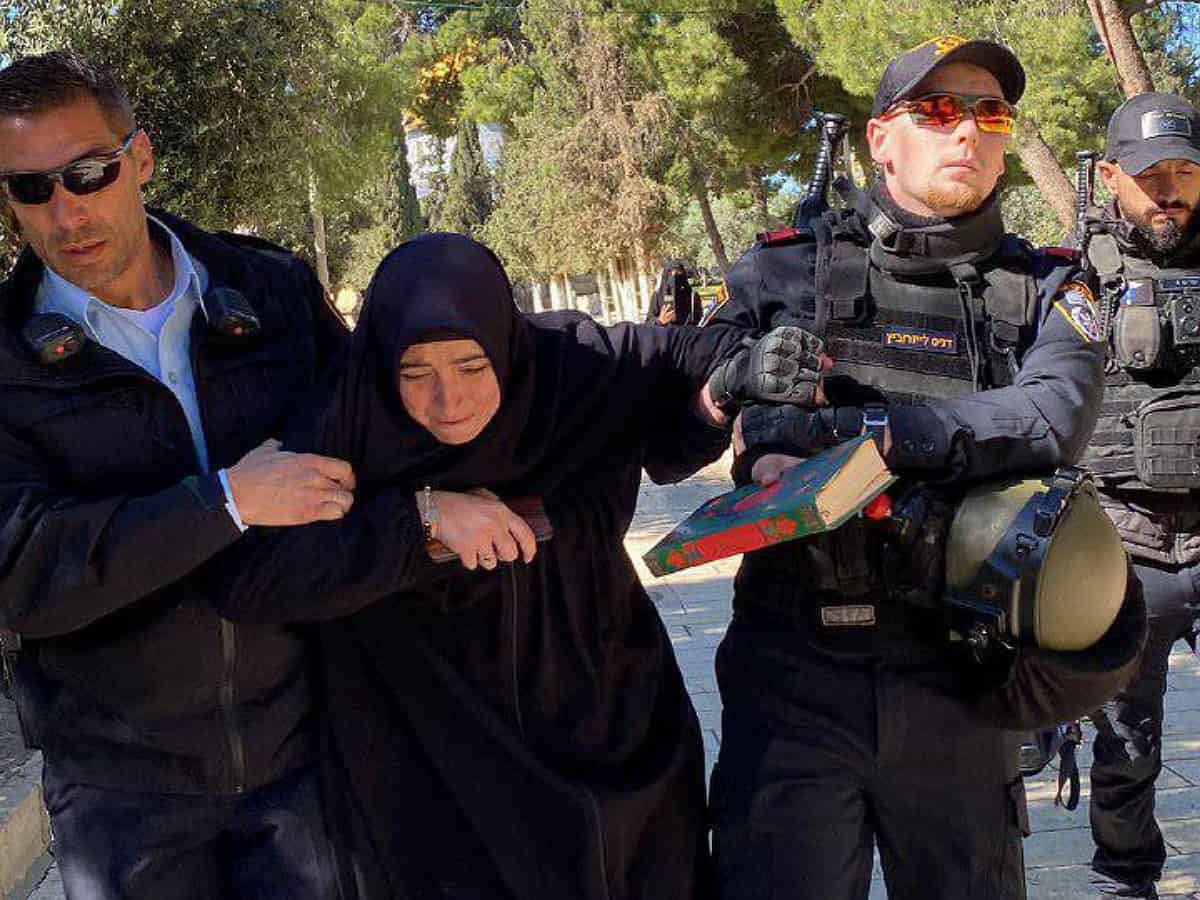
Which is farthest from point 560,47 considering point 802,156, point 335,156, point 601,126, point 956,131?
point 956,131

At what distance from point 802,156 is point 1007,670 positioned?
20726 mm

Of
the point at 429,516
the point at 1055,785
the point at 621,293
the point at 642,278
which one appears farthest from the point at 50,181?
the point at 621,293

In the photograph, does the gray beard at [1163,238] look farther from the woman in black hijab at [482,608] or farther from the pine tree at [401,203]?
the pine tree at [401,203]

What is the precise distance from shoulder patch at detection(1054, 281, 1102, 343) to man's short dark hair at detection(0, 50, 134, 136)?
5.82ft

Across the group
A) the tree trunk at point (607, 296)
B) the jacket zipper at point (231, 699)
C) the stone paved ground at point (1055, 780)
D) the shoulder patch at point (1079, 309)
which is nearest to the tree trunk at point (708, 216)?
the tree trunk at point (607, 296)

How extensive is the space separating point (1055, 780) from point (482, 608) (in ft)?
10.3

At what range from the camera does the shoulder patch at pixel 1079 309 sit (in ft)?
8.52

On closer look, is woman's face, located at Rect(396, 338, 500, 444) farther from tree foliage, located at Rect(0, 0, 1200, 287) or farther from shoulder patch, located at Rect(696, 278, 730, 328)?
tree foliage, located at Rect(0, 0, 1200, 287)

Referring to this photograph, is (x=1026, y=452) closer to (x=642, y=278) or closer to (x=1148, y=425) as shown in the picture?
(x=1148, y=425)

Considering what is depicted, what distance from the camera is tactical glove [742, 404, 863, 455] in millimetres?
2449

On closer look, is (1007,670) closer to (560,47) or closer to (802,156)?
(802,156)

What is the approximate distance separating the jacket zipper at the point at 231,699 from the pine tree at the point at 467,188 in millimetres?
48659

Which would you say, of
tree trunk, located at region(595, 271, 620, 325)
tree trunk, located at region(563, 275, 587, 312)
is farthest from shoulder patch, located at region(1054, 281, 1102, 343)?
tree trunk, located at region(563, 275, 587, 312)

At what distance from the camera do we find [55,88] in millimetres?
2418
